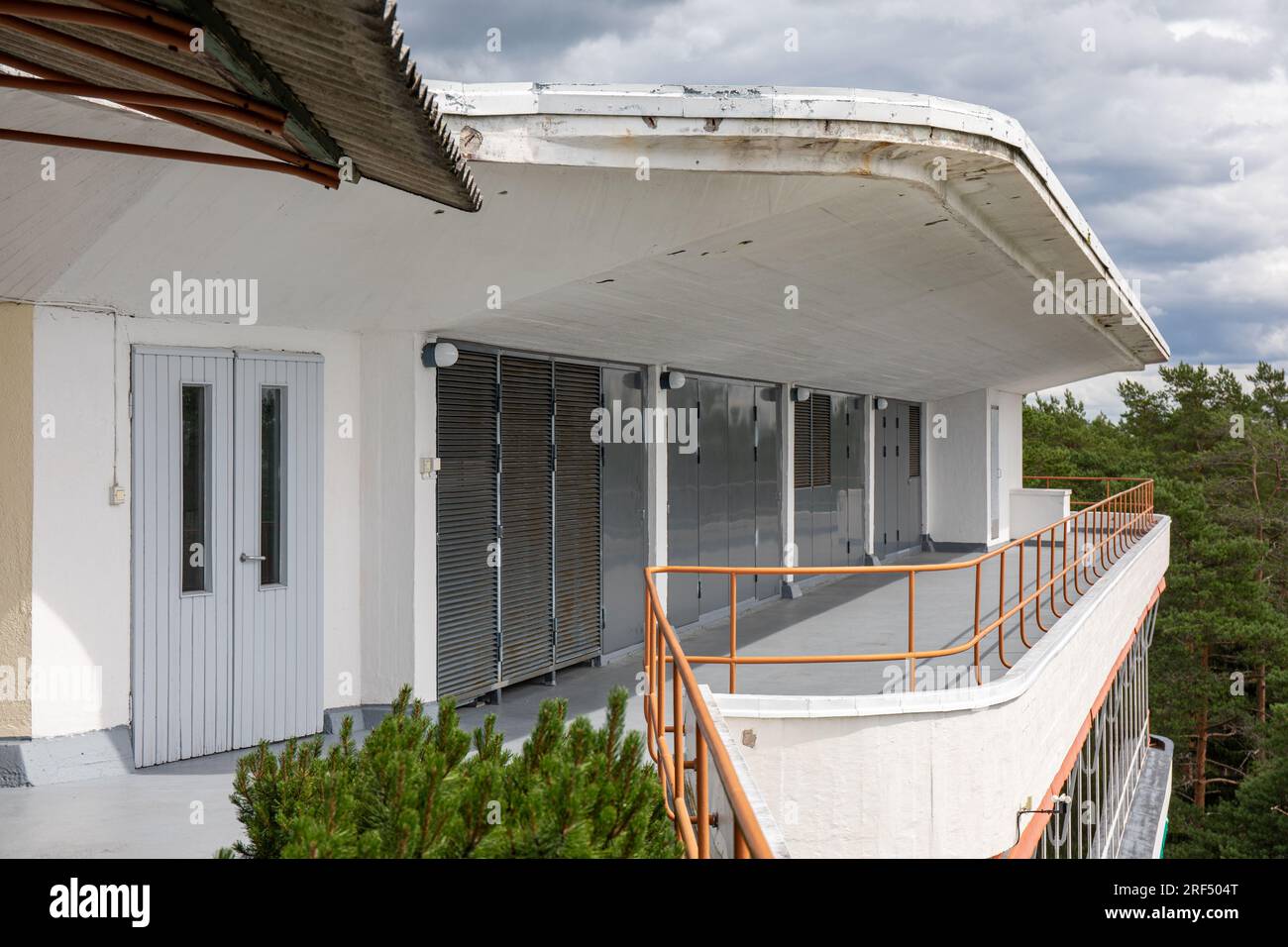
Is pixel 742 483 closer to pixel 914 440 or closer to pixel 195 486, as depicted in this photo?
pixel 195 486

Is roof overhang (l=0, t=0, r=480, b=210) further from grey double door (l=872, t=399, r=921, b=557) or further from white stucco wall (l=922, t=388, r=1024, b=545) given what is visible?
white stucco wall (l=922, t=388, r=1024, b=545)

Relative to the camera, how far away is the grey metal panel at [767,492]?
13766 millimetres

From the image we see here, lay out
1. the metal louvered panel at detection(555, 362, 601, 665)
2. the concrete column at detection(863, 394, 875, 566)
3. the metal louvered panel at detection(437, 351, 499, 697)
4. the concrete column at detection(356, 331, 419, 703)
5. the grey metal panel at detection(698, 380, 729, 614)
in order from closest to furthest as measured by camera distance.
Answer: the concrete column at detection(356, 331, 419, 703) → the metal louvered panel at detection(437, 351, 499, 697) → the metal louvered panel at detection(555, 362, 601, 665) → the grey metal panel at detection(698, 380, 729, 614) → the concrete column at detection(863, 394, 875, 566)

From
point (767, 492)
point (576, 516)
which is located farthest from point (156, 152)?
point (767, 492)

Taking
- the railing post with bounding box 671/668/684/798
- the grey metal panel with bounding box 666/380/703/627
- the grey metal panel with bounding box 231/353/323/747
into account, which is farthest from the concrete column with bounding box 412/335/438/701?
the grey metal panel with bounding box 666/380/703/627

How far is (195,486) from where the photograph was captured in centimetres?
662

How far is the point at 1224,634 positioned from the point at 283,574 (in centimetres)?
2927

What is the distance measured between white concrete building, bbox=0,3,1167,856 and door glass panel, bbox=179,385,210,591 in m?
0.02

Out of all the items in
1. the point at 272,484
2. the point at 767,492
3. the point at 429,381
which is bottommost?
the point at 767,492

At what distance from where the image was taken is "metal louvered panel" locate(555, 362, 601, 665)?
9.53 meters

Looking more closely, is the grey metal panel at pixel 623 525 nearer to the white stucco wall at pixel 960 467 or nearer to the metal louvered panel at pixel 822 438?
the metal louvered panel at pixel 822 438

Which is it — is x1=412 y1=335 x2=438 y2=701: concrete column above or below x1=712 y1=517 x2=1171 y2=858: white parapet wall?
above

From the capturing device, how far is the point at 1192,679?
3039cm
